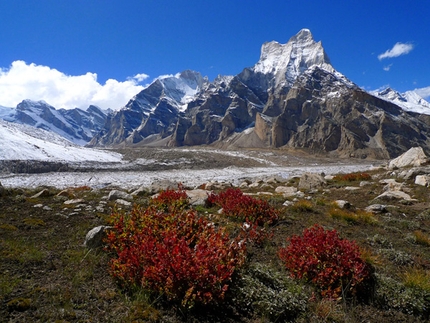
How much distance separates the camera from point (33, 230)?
20.5 ft

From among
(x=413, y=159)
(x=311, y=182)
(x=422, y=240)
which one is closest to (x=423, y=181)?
(x=311, y=182)

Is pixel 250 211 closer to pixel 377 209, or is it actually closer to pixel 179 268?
pixel 179 268

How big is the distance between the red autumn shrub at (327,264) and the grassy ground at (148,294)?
21cm

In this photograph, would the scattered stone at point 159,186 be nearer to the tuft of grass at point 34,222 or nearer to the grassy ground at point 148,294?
the grassy ground at point 148,294

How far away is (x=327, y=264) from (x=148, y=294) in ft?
10.9

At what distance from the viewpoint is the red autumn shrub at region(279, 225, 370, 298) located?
4.72 meters

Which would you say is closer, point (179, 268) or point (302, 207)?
point (179, 268)

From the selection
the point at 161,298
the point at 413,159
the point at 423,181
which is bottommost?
the point at 161,298

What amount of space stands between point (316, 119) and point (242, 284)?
19958 centimetres

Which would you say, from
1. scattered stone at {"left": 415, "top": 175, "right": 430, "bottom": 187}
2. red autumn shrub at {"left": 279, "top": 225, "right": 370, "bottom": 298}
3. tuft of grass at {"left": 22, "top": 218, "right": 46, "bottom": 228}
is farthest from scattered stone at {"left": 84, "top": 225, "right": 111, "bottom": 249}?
scattered stone at {"left": 415, "top": 175, "right": 430, "bottom": 187}

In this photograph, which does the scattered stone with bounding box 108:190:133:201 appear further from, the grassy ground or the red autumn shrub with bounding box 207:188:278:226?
the red autumn shrub with bounding box 207:188:278:226

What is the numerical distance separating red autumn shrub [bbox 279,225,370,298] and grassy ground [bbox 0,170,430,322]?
207 millimetres

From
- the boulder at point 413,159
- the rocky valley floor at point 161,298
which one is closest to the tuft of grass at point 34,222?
the rocky valley floor at point 161,298

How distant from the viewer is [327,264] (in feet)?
16.3
